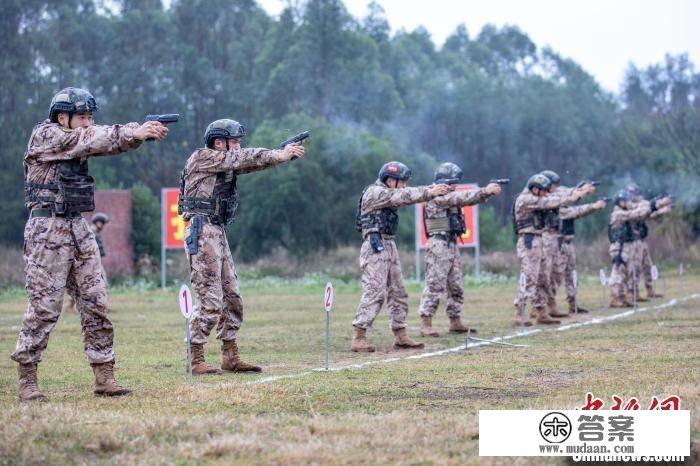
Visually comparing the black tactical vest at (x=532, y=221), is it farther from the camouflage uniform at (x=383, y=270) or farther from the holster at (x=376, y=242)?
the holster at (x=376, y=242)

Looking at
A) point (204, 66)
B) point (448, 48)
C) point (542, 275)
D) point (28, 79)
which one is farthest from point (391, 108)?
point (542, 275)

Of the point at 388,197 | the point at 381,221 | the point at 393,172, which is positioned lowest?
the point at 381,221

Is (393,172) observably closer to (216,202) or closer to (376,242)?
(376,242)

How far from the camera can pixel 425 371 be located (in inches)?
481

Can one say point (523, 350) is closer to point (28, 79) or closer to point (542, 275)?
point (542, 275)

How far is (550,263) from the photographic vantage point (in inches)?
838

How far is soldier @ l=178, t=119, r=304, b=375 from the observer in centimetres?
1214

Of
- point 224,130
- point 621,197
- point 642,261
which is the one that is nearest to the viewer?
point 224,130

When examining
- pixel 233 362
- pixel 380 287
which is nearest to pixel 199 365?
pixel 233 362

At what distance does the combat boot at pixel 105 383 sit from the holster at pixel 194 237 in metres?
2.12

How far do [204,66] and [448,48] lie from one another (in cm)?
3509

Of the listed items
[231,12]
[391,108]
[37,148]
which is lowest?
[37,148]

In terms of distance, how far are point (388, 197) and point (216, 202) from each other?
351 centimetres

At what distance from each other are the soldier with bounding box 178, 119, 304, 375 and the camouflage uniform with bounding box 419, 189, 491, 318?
19.2ft
